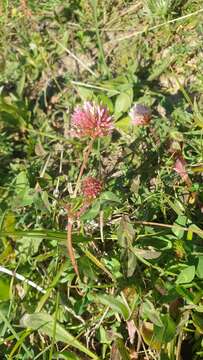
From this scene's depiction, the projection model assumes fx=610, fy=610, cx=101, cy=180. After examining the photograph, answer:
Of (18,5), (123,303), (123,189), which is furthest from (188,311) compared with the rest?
(18,5)

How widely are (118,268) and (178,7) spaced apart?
1150 mm

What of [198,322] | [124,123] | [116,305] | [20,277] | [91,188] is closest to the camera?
[198,322]

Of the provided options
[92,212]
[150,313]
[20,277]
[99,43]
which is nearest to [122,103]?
[99,43]

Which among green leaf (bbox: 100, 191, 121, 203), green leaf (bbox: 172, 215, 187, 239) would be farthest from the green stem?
green leaf (bbox: 172, 215, 187, 239)

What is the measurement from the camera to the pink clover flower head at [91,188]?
78.5 inches

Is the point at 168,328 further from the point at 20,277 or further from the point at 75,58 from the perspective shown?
the point at 75,58

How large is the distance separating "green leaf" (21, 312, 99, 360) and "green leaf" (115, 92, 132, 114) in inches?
35.2

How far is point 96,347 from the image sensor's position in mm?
2014

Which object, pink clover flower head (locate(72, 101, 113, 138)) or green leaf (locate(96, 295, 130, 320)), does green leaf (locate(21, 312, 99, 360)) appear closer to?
green leaf (locate(96, 295, 130, 320))

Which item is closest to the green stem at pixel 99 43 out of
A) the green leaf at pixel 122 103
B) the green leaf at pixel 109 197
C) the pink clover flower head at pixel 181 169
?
the green leaf at pixel 122 103

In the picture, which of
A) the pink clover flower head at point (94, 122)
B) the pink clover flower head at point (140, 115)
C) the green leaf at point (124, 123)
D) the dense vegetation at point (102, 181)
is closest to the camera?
the dense vegetation at point (102, 181)

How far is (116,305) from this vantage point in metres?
1.90

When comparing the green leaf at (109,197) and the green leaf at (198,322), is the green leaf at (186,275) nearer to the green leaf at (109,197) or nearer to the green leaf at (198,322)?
the green leaf at (198,322)

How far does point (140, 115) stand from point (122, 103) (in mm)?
152
